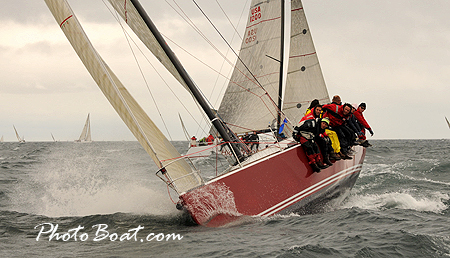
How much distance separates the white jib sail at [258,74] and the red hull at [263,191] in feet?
20.2

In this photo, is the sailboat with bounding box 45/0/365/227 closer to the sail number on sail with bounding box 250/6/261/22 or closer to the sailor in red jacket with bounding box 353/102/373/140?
the sailor in red jacket with bounding box 353/102/373/140

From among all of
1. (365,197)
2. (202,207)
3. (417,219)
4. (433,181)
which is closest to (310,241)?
(202,207)

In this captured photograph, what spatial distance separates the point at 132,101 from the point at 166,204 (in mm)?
2011

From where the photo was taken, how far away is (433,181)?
10758 millimetres

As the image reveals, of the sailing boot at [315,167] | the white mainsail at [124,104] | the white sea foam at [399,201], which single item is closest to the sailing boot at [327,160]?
the sailing boot at [315,167]

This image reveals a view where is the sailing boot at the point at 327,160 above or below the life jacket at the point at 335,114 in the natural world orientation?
below

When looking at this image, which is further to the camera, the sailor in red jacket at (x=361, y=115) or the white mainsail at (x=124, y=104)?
the sailor in red jacket at (x=361, y=115)

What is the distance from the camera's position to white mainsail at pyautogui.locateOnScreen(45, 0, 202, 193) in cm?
533

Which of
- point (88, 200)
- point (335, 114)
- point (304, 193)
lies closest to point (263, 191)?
point (304, 193)

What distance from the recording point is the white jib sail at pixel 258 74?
13.1 m

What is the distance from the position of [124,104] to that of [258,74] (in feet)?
29.5

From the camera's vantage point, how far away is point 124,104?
5258mm

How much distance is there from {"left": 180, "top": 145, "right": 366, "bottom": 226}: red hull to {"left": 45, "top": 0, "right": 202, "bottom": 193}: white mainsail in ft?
1.30

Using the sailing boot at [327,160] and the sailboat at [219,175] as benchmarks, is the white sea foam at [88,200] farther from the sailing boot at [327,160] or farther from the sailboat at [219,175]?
the sailing boot at [327,160]
